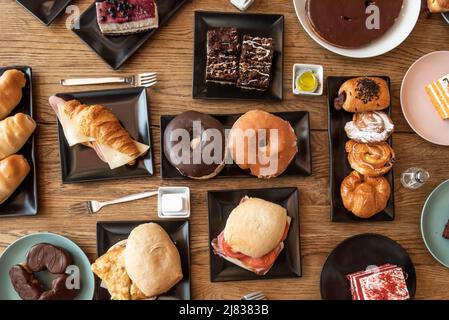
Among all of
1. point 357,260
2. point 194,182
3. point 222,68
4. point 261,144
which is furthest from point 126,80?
point 357,260

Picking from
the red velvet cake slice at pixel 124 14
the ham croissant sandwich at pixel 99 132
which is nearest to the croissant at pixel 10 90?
the ham croissant sandwich at pixel 99 132

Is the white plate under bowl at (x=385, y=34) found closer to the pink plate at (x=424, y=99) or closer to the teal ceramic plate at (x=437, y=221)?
the pink plate at (x=424, y=99)

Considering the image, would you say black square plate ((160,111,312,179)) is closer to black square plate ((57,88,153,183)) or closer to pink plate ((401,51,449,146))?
black square plate ((57,88,153,183))

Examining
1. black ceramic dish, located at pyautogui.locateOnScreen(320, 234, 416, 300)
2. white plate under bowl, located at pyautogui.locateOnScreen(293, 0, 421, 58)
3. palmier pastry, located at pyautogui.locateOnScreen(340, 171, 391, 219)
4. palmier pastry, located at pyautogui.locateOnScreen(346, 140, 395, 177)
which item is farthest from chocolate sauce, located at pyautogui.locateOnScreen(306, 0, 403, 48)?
black ceramic dish, located at pyautogui.locateOnScreen(320, 234, 416, 300)

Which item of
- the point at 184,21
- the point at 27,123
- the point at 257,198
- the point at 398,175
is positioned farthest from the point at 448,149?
the point at 27,123

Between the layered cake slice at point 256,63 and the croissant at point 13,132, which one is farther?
the layered cake slice at point 256,63
